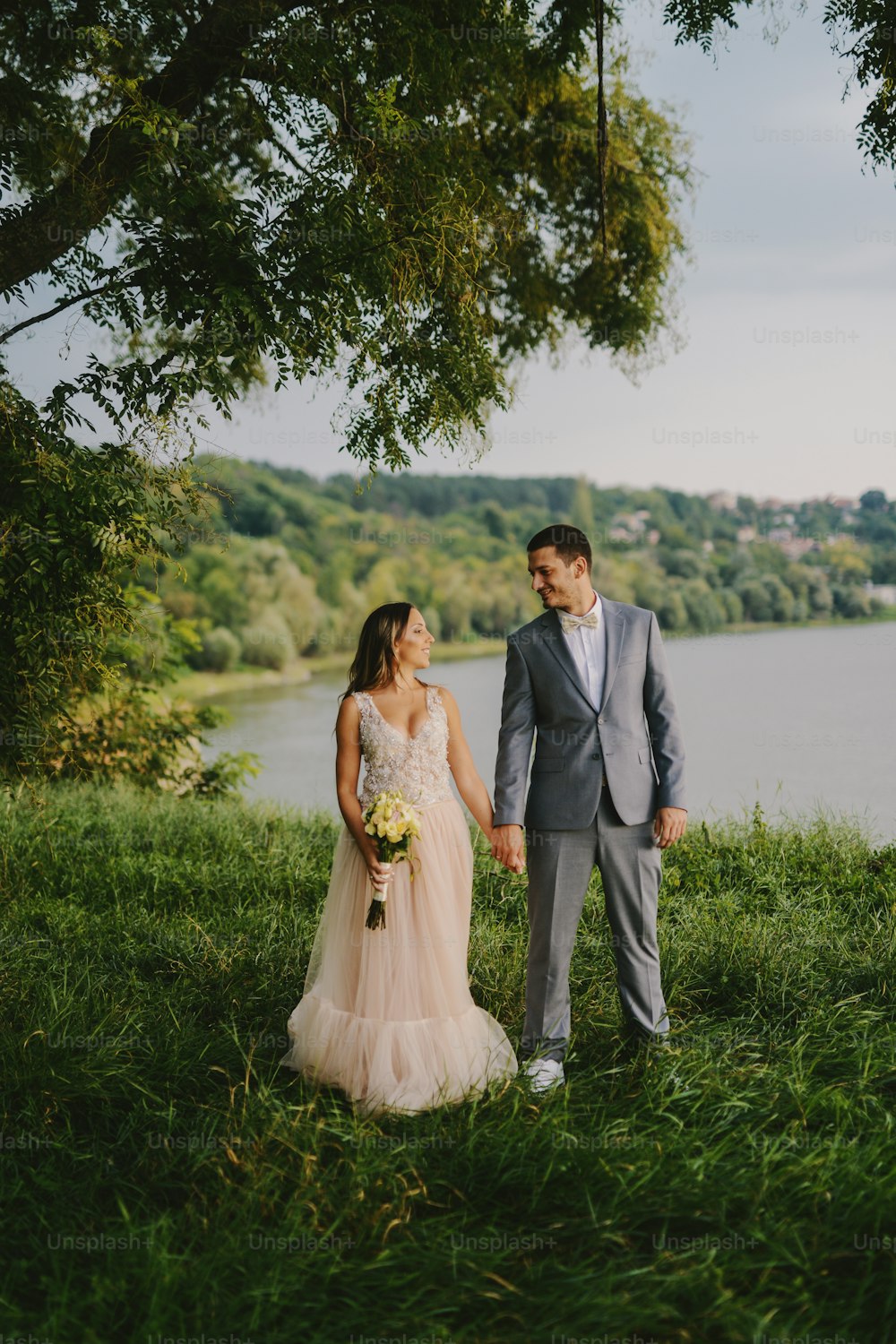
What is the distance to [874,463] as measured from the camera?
22438 mm

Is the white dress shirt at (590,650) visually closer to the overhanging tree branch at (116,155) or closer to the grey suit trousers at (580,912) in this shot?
the grey suit trousers at (580,912)

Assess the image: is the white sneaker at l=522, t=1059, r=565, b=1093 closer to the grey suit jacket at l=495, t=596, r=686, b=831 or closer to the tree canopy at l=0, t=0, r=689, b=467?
the grey suit jacket at l=495, t=596, r=686, b=831

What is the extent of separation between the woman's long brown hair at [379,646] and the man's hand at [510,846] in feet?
2.36

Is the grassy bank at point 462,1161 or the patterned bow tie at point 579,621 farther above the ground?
the patterned bow tie at point 579,621

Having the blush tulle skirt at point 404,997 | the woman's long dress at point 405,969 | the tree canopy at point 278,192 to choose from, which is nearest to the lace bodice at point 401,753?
the woman's long dress at point 405,969

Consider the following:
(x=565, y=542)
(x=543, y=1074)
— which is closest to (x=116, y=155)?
(x=565, y=542)

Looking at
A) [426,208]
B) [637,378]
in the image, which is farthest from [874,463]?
[426,208]

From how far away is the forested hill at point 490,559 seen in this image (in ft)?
73.5

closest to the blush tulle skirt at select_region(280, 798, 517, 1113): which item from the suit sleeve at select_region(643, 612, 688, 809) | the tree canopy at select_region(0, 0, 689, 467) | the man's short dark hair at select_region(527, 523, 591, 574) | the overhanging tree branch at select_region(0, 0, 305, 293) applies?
the suit sleeve at select_region(643, 612, 688, 809)

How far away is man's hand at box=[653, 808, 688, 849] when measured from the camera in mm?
3738

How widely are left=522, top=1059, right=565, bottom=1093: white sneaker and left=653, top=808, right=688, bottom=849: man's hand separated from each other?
2.88 feet

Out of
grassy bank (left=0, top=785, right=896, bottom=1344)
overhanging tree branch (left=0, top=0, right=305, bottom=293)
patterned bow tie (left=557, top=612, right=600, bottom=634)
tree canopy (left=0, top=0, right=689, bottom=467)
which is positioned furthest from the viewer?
overhanging tree branch (left=0, top=0, right=305, bottom=293)

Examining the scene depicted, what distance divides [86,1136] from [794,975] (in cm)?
290

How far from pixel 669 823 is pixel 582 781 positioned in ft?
1.17
